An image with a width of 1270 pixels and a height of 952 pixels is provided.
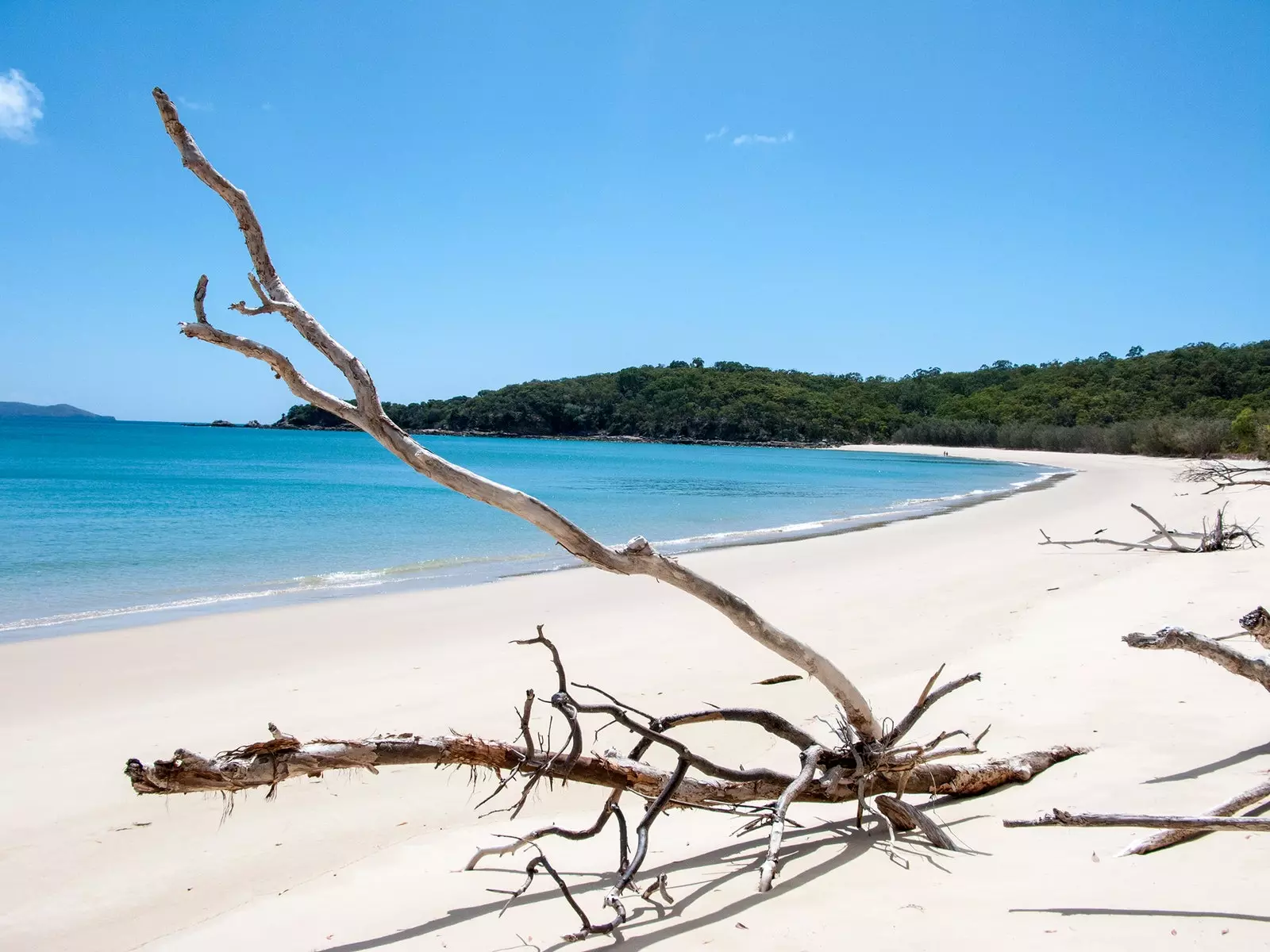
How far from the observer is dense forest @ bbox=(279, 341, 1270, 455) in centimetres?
6725

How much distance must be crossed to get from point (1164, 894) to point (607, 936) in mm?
1689

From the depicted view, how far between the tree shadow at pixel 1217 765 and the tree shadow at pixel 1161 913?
47.7 inches

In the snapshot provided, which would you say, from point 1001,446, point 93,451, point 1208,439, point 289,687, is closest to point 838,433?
point 1001,446

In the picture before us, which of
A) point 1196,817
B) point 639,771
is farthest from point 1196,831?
point 639,771

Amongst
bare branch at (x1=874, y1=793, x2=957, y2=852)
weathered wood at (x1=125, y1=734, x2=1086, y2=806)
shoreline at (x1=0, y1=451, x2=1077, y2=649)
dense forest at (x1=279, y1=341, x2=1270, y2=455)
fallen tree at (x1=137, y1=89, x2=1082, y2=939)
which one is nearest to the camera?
weathered wood at (x1=125, y1=734, x2=1086, y2=806)

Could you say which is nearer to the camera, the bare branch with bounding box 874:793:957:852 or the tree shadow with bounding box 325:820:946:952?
the tree shadow with bounding box 325:820:946:952

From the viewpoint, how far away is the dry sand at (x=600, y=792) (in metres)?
2.54

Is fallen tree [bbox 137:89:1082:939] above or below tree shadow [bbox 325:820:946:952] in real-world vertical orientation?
above

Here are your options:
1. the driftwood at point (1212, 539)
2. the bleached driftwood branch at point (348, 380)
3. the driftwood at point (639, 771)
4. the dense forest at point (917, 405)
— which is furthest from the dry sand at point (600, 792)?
the dense forest at point (917, 405)

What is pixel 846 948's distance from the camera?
230 cm

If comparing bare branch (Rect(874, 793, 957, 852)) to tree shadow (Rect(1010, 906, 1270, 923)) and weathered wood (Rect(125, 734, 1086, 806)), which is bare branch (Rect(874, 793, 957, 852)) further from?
tree shadow (Rect(1010, 906, 1270, 923))

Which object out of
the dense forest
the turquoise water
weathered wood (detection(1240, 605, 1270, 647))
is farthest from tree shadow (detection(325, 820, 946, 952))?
the dense forest

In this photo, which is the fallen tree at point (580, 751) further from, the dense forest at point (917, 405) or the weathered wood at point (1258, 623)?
the dense forest at point (917, 405)

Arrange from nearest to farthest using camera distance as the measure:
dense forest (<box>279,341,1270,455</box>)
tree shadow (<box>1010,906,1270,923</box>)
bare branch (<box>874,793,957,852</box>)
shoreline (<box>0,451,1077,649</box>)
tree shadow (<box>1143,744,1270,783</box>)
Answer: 1. tree shadow (<box>1010,906,1270,923</box>)
2. bare branch (<box>874,793,957,852</box>)
3. tree shadow (<box>1143,744,1270,783</box>)
4. shoreline (<box>0,451,1077,649</box>)
5. dense forest (<box>279,341,1270,455</box>)
